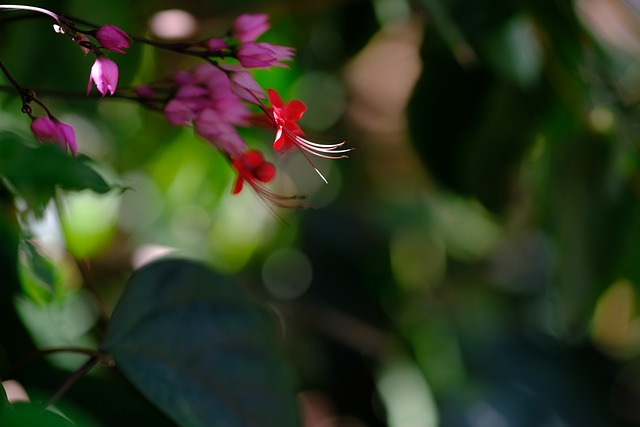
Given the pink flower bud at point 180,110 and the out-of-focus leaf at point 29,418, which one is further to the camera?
the pink flower bud at point 180,110

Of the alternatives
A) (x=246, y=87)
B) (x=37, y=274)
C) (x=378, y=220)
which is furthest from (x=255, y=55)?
(x=378, y=220)

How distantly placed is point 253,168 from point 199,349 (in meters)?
0.09

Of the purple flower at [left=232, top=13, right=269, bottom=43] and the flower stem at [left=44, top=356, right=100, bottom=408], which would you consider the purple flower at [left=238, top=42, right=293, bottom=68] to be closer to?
the purple flower at [left=232, top=13, right=269, bottom=43]

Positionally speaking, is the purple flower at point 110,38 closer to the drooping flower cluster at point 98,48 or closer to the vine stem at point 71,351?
the drooping flower cluster at point 98,48

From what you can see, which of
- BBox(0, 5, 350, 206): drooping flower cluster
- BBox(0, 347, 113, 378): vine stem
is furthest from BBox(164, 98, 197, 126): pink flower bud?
BBox(0, 347, 113, 378): vine stem

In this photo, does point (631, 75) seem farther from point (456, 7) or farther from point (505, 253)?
point (505, 253)

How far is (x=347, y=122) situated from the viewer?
990 millimetres

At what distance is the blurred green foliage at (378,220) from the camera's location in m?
0.40

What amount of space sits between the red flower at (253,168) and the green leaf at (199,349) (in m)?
0.08

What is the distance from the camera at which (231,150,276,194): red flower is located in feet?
1.07

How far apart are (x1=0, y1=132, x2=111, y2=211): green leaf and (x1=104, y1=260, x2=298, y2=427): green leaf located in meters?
0.09

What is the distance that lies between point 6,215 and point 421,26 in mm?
331

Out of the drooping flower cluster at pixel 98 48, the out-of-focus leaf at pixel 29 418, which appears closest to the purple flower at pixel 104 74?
the drooping flower cluster at pixel 98 48

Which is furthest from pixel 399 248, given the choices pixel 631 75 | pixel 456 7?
pixel 456 7
